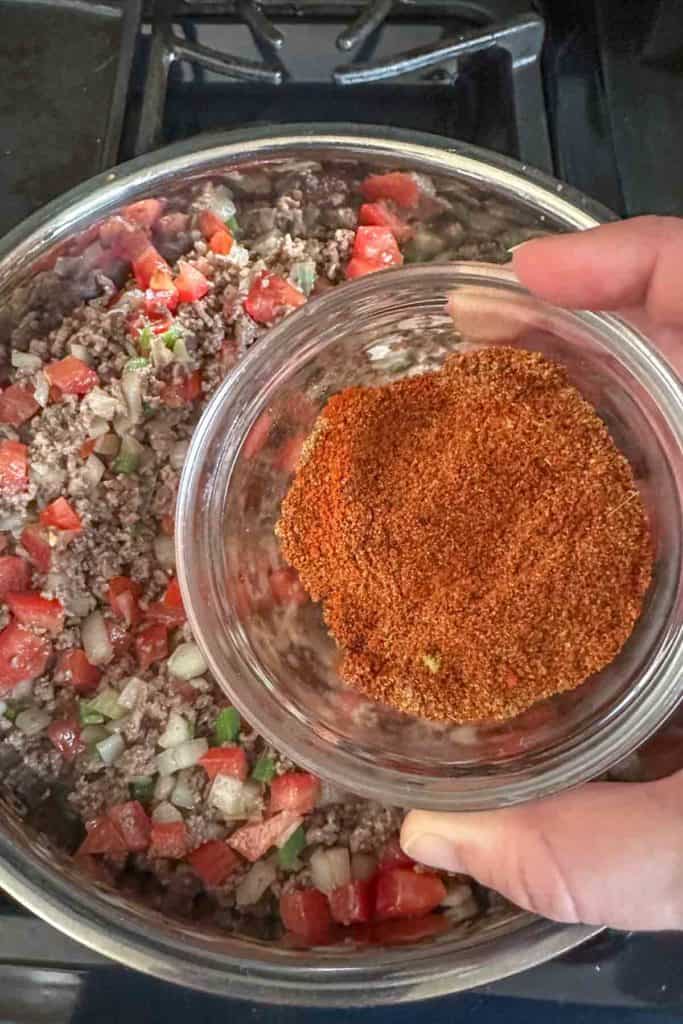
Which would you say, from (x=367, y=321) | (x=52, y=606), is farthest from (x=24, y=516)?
(x=367, y=321)

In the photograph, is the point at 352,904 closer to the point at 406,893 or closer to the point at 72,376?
the point at 406,893

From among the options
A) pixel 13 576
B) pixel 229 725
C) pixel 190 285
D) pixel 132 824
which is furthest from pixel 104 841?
pixel 190 285

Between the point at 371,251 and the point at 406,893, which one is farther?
the point at 371,251

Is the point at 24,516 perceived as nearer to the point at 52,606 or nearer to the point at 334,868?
the point at 52,606

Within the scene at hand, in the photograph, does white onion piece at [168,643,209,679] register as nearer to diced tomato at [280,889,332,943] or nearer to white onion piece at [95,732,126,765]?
white onion piece at [95,732,126,765]

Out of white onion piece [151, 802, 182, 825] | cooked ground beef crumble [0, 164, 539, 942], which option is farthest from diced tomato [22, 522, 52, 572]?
white onion piece [151, 802, 182, 825]

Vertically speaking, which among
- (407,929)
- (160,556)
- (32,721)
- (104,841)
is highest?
(160,556)
